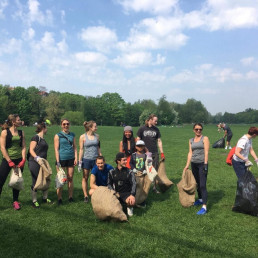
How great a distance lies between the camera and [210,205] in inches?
246

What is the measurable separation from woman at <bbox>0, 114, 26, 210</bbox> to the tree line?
61.9 m

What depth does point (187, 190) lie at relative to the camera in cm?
607

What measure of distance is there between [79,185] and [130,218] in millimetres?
3342

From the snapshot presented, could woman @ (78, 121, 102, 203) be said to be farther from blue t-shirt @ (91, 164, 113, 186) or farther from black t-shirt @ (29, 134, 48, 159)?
black t-shirt @ (29, 134, 48, 159)

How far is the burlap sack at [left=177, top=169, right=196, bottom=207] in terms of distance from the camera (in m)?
6.05

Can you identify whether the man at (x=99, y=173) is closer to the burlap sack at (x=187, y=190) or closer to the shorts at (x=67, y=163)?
the shorts at (x=67, y=163)

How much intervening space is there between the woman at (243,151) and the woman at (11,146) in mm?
4776

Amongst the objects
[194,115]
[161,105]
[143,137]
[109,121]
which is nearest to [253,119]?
[194,115]

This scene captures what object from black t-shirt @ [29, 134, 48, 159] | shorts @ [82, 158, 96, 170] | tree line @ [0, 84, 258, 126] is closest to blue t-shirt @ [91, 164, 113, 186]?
shorts @ [82, 158, 96, 170]

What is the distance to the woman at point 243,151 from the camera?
5.64m

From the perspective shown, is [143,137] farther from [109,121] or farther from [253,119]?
[253,119]

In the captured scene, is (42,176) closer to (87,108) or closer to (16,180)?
(16,180)

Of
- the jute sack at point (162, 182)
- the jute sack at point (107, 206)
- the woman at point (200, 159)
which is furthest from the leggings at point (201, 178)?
the jute sack at point (107, 206)

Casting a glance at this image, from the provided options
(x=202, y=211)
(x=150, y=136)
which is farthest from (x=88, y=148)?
(x=202, y=211)
